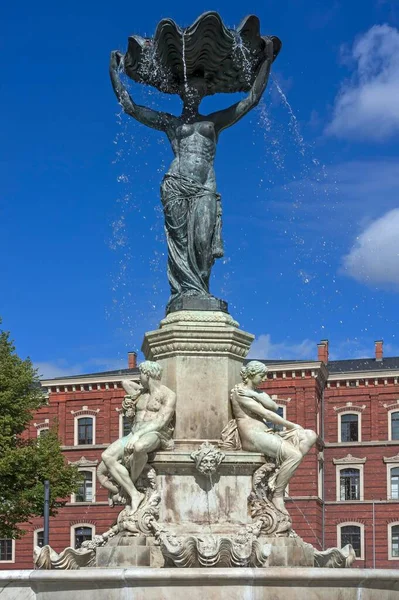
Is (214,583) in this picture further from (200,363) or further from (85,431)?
(85,431)

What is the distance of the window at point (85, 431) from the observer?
224 ft

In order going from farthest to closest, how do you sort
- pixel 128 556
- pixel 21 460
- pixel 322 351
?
pixel 322 351, pixel 21 460, pixel 128 556

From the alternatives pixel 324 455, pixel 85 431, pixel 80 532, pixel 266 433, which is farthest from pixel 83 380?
pixel 266 433

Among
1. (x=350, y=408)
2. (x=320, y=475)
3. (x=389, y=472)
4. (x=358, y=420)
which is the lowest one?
(x=320, y=475)

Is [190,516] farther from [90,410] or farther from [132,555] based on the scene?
[90,410]

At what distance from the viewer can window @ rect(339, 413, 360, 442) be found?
6612 centimetres

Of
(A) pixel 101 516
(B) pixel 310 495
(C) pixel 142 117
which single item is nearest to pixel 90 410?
(A) pixel 101 516

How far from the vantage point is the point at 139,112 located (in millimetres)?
12672

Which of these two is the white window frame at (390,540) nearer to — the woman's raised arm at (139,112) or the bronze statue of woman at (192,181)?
the bronze statue of woman at (192,181)

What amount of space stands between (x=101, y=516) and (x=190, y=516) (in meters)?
55.5

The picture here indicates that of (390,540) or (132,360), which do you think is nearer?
(390,540)

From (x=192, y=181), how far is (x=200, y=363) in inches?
86.0

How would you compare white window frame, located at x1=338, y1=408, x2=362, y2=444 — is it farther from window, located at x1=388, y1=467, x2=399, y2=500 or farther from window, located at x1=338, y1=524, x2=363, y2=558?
window, located at x1=338, y1=524, x2=363, y2=558

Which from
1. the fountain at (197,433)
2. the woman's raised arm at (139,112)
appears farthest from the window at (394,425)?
the woman's raised arm at (139,112)
